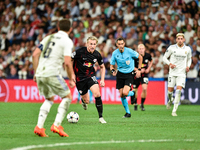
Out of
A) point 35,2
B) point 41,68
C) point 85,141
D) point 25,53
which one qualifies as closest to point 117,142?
point 85,141

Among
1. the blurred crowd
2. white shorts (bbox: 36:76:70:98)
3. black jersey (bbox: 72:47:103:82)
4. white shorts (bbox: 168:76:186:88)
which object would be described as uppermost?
the blurred crowd

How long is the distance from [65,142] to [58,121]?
2.35ft

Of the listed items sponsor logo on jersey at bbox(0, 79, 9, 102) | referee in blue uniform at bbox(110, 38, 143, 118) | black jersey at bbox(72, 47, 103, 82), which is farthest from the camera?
sponsor logo on jersey at bbox(0, 79, 9, 102)

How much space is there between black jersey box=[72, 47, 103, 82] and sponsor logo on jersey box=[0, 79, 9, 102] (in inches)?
420

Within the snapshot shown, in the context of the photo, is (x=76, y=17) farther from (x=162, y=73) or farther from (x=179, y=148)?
(x=179, y=148)

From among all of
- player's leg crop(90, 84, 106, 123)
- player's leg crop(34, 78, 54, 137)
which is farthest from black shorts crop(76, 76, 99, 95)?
player's leg crop(34, 78, 54, 137)

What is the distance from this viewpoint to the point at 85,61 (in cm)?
1044

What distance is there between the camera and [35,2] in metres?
23.5

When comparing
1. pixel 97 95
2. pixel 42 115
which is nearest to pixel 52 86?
pixel 42 115

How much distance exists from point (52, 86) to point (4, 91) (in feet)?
46.1

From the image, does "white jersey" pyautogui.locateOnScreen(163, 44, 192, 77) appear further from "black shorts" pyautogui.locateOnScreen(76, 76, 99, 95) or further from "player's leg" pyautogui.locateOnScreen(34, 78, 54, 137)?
"player's leg" pyautogui.locateOnScreen(34, 78, 54, 137)

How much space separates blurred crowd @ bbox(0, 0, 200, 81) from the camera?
63.9 ft

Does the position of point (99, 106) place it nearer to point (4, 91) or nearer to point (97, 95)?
point (97, 95)

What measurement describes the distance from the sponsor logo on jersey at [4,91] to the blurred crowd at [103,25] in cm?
41
